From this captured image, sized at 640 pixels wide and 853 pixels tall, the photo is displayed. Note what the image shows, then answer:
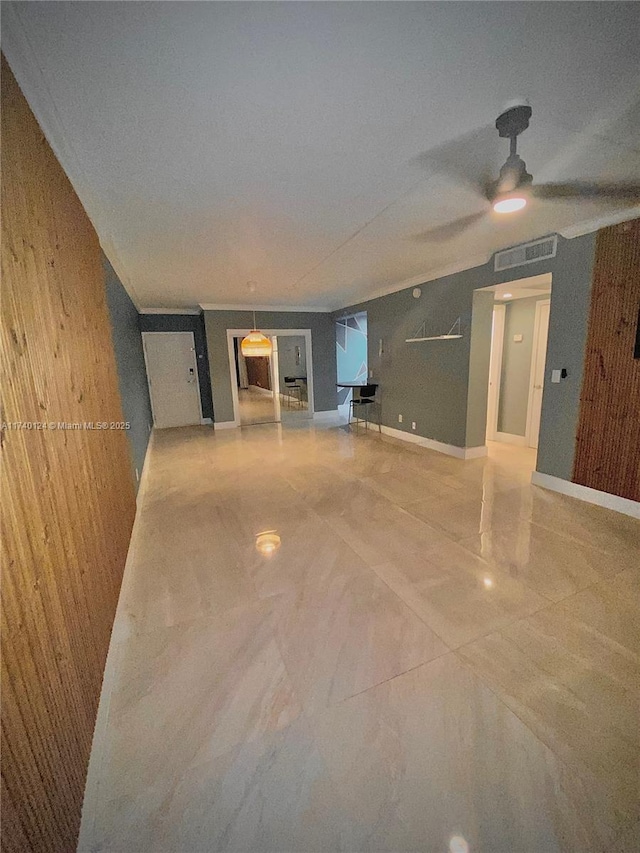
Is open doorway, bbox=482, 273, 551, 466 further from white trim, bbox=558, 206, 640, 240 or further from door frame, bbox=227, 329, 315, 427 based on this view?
door frame, bbox=227, 329, 315, 427

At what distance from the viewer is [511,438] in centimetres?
527

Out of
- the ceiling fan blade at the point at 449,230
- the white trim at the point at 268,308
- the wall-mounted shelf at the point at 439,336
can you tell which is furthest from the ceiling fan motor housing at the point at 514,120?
the white trim at the point at 268,308

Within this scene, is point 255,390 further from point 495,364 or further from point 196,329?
point 495,364

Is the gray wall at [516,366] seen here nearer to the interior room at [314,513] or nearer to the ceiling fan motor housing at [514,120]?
the interior room at [314,513]

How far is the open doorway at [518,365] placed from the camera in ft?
15.3

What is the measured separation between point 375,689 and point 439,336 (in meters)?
4.26

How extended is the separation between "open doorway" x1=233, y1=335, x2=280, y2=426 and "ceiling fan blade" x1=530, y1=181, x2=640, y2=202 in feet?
18.5

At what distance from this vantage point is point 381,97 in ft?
4.51

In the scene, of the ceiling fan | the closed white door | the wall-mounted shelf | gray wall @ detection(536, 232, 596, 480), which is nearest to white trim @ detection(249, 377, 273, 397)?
the closed white door

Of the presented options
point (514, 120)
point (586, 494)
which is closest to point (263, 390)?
point (586, 494)

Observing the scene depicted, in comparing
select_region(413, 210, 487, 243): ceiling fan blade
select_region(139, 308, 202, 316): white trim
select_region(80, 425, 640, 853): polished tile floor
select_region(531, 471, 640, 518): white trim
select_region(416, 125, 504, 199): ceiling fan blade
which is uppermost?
select_region(139, 308, 202, 316): white trim

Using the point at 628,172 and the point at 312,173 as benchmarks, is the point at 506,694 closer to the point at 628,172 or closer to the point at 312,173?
the point at 312,173

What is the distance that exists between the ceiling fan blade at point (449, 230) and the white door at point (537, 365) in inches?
90.5

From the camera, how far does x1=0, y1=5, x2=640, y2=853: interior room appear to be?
1002mm
